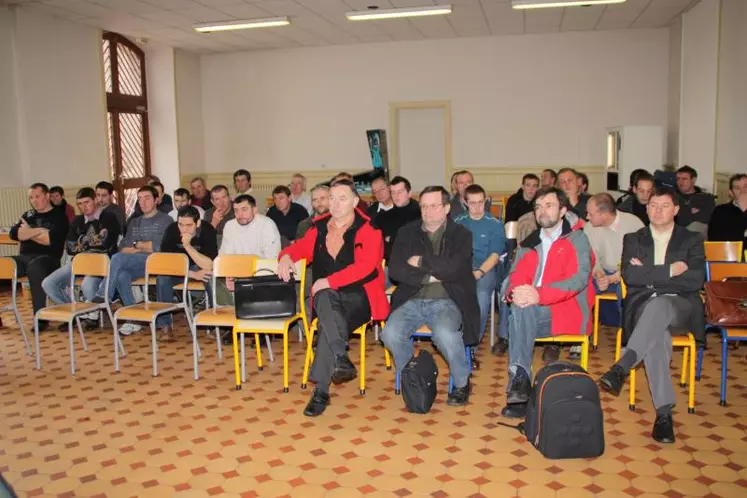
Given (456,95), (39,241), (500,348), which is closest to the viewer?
(500,348)

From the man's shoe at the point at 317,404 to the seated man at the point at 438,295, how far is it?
1.74 feet

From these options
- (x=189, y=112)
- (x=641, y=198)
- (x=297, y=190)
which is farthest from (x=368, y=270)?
(x=189, y=112)

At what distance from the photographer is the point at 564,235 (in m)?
4.29

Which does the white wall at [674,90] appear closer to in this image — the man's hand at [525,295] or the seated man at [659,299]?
the seated man at [659,299]

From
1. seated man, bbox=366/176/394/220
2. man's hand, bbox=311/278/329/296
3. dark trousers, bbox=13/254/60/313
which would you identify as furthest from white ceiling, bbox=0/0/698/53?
man's hand, bbox=311/278/329/296

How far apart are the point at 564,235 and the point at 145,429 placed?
9.34 ft

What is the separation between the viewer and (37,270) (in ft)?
21.5

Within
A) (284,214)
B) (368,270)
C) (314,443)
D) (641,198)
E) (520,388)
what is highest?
(641,198)

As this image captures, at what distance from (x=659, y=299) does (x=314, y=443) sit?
2182 millimetres

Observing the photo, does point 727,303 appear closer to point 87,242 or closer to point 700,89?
point 87,242

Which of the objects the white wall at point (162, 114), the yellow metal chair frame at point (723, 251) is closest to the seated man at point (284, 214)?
the yellow metal chair frame at point (723, 251)

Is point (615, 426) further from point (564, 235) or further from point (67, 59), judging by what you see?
point (67, 59)

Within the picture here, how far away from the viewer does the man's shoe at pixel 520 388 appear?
415 centimetres

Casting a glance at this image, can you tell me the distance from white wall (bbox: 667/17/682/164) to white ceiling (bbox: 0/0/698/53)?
10.8 inches
